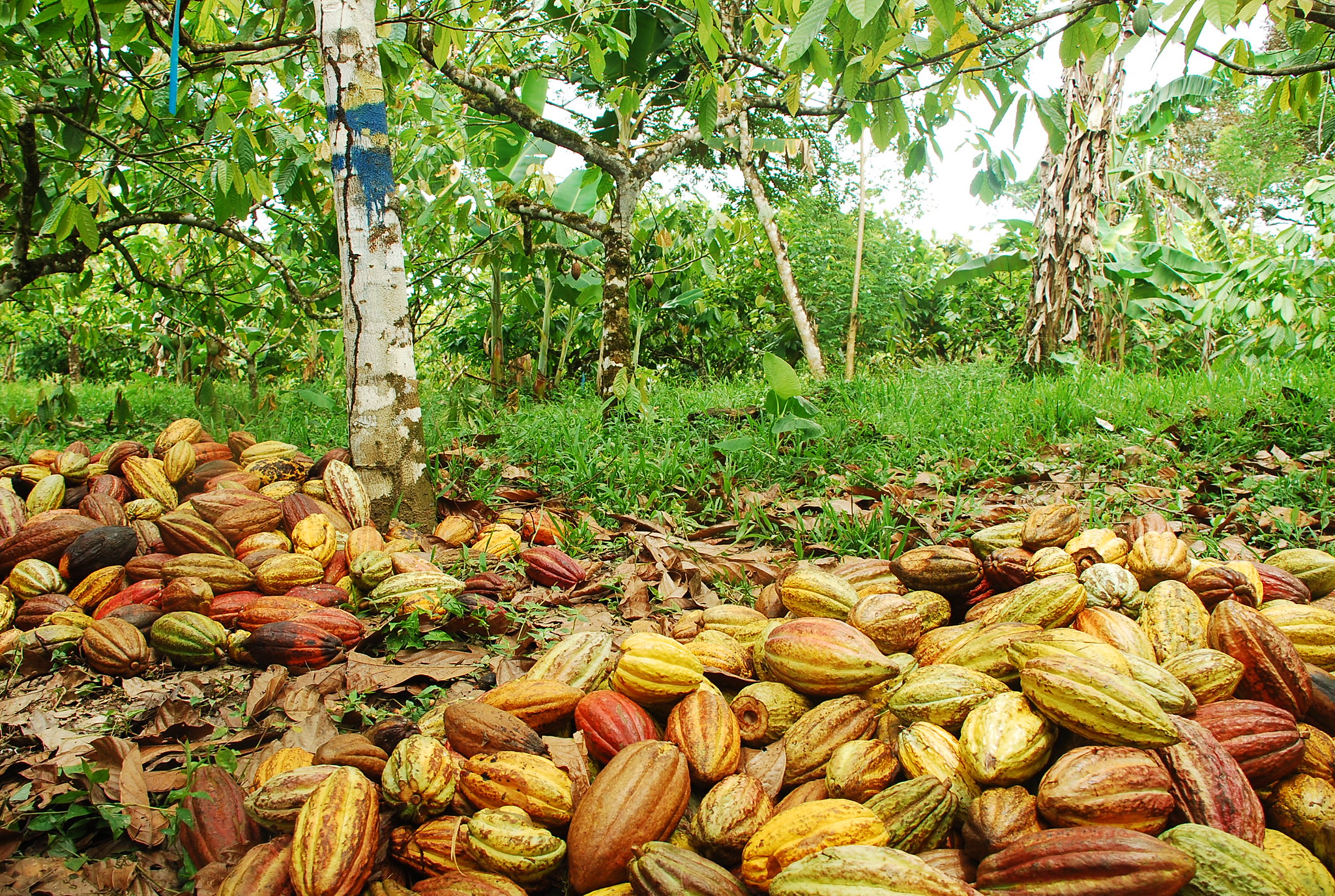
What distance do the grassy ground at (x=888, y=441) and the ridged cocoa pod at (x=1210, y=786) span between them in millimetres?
1243

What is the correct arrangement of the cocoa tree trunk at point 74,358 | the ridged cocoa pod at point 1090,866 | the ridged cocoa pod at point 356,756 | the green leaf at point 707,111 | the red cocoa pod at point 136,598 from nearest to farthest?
the ridged cocoa pod at point 1090,866, the ridged cocoa pod at point 356,756, the red cocoa pod at point 136,598, the green leaf at point 707,111, the cocoa tree trunk at point 74,358

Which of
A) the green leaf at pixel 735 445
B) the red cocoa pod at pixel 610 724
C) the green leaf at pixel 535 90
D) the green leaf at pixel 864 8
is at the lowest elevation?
the red cocoa pod at pixel 610 724

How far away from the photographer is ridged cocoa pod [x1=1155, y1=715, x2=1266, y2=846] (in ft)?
3.55

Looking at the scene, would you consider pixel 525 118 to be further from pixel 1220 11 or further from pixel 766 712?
pixel 766 712

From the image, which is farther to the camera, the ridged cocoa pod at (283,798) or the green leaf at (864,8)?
the green leaf at (864,8)

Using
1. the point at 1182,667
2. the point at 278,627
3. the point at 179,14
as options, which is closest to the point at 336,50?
the point at 179,14

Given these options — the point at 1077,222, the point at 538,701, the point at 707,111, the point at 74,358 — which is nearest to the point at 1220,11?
the point at 707,111

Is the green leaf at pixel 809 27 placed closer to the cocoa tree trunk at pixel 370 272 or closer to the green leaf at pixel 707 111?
the green leaf at pixel 707 111

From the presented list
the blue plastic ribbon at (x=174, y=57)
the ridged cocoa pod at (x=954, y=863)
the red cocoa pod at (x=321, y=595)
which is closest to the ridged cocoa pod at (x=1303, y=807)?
the ridged cocoa pod at (x=954, y=863)

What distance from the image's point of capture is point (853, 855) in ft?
3.29

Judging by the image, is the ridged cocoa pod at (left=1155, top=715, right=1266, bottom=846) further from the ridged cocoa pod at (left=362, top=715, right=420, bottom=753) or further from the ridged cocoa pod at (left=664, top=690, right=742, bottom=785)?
the ridged cocoa pod at (left=362, top=715, right=420, bottom=753)

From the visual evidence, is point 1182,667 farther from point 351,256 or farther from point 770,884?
point 351,256

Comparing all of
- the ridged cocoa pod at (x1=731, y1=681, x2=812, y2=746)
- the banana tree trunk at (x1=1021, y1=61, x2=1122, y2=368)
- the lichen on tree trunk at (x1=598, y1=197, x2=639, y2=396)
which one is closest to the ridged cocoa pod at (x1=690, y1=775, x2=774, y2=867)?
the ridged cocoa pod at (x1=731, y1=681, x2=812, y2=746)

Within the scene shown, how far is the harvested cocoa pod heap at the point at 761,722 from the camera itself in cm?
109
